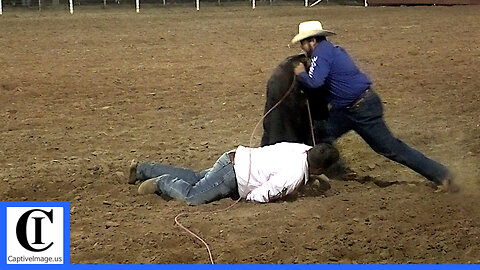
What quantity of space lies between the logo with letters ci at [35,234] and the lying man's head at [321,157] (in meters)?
2.04

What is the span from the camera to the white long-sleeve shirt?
19.6 feet

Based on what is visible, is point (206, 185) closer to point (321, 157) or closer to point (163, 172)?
point (163, 172)

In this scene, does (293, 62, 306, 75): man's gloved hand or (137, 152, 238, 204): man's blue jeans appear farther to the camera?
(293, 62, 306, 75): man's gloved hand

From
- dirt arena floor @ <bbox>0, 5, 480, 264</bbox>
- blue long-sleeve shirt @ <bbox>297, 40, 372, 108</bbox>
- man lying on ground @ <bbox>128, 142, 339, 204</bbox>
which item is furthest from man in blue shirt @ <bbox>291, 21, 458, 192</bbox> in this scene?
man lying on ground @ <bbox>128, 142, 339, 204</bbox>

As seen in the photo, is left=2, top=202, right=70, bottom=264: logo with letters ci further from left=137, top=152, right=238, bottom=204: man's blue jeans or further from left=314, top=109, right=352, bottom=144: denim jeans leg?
left=314, top=109, right=352, bottom=144: denim jeans leg

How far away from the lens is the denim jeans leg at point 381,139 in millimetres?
6422

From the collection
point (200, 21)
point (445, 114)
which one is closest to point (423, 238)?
point (445, 114)

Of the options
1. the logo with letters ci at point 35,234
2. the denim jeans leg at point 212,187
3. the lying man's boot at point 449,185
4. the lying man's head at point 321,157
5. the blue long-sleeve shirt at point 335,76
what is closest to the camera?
the logo with letters ci at point 35,234

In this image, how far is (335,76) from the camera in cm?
639

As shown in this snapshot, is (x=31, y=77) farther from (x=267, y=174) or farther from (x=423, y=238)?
(x=423, y=238)

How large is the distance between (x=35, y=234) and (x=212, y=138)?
156 inches

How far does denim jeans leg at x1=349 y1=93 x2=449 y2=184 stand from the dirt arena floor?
22 centimetres

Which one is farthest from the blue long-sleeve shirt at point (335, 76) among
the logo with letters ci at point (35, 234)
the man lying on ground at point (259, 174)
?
the logo with letters ci at point (35, 234)

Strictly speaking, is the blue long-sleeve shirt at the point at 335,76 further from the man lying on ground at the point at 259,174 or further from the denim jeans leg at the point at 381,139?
the man lying on ground at the point at 259,174
